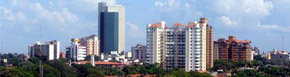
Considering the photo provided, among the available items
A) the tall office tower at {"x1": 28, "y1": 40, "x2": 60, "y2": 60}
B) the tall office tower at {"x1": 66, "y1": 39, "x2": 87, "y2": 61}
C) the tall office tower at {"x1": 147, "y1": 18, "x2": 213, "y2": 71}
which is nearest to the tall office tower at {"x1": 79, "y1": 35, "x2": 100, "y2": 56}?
the tall office tower at {"x1": 66, "y1": 39, "x2": 87, "y2": 61}

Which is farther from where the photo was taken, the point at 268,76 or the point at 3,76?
the point at 268,76

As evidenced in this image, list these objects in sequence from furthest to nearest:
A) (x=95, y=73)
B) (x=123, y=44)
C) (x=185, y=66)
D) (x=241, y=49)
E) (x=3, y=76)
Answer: (x=123, y=44) → (x=241, y=49) → (x=185, y=66) → (x=95, y=73) → (x=3, y=76)

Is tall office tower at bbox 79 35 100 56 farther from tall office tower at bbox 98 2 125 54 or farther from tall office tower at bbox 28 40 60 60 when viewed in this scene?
tall office tower at bbox 28 40 60 60

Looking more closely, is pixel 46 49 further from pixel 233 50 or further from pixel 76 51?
pixel 233 50

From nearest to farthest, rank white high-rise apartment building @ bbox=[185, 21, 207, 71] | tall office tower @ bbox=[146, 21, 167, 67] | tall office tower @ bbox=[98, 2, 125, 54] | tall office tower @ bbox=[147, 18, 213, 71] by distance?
1. white high-rise apartment building @ bbox=[185, 21, 207, 71]
2. tall office tower @ bbox=[147, 18, 213, 71]
3. tall office tower @ bbox=[146, 21, 167, 67]
4. tall office tower @ bbox=[98, 2, 125, 54]

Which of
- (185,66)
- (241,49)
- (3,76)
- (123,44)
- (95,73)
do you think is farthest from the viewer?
(123,44)

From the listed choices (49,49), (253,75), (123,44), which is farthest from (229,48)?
(123,44)

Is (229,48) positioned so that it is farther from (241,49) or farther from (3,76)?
(3,76)

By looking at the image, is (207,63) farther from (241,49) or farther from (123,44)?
(123,44)

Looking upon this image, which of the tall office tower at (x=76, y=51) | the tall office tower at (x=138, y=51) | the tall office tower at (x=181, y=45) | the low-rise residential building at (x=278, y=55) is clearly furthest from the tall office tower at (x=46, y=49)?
the low-rise residential building at (x=278, y=55)
